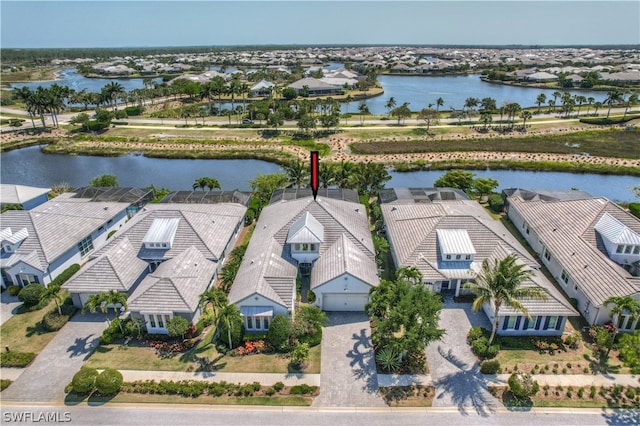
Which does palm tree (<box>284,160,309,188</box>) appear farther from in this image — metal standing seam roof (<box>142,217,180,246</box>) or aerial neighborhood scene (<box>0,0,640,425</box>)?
metal standing seam roof (<box>142,217,180,246</box>)

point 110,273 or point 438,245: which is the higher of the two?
point 438,245

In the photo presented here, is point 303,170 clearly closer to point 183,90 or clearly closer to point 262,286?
point 262,286

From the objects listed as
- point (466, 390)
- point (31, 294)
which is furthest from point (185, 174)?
point (466, 390)

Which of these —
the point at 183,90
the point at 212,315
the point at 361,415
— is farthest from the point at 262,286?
the point at 183,90

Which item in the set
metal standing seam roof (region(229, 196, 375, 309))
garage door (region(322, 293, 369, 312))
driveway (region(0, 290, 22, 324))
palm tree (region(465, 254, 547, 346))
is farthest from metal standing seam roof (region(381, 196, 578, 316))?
driveway (region(0, 290, 22, 324))

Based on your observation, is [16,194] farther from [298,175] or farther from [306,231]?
[306,231]

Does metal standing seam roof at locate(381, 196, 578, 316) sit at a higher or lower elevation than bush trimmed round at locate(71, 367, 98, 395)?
higher
